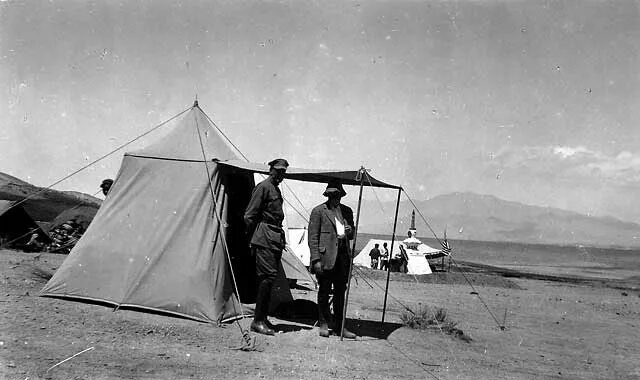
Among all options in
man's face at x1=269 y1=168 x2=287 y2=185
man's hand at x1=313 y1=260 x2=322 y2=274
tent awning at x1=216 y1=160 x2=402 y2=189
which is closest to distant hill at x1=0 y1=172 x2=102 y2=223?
tent awning at x1=216 y1=160 x2=402 y2=189

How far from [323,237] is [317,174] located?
88 cm

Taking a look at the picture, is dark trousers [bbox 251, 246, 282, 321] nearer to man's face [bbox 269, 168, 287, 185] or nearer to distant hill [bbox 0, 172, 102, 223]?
man's face [bbox 269, 168, 287, 185]

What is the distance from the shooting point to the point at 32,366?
14.8 ft

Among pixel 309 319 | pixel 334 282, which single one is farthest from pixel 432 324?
pixel 334 282

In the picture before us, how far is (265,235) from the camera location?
6609 millimetres

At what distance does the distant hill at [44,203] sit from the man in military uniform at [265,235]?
40.6 feet

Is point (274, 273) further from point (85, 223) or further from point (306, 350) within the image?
point (85, 223)

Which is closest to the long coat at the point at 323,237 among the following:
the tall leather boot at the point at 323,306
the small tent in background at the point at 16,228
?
the tall leather boot at the point at 323,306

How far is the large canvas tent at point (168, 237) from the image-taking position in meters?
7.07

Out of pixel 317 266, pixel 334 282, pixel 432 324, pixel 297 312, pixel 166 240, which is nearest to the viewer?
pixel 317 266

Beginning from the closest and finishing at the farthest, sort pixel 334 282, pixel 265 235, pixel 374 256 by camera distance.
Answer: pixel 265 235 < pixel 334 282 < pixel 374 256

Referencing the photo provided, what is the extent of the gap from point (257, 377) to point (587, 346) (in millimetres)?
6417

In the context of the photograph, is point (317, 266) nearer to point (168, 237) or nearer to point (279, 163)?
point (279, 163)

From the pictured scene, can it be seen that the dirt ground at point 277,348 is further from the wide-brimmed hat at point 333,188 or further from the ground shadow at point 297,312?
the wide-brimmed hat at point 333,188
